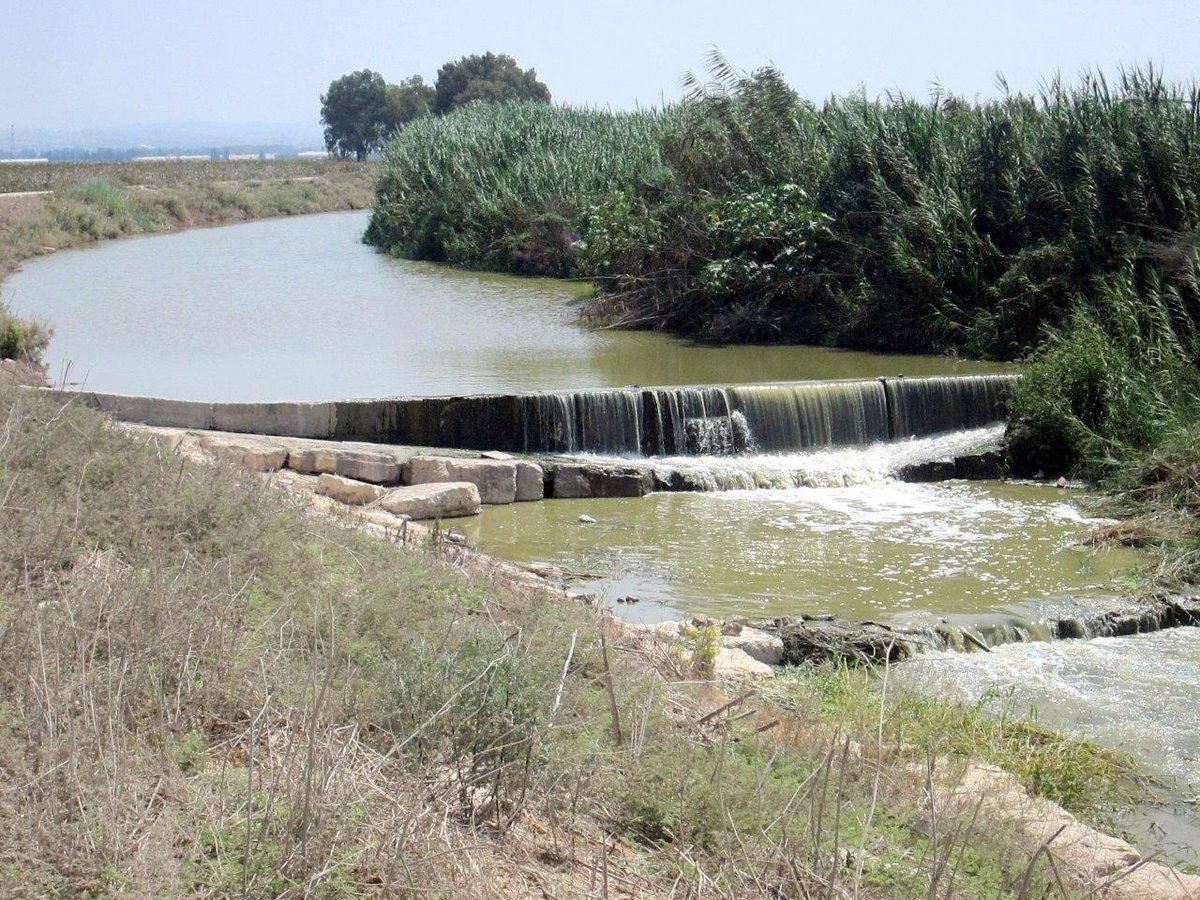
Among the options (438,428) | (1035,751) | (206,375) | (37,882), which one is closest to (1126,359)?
(438,428)

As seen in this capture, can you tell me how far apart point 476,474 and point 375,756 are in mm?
7037

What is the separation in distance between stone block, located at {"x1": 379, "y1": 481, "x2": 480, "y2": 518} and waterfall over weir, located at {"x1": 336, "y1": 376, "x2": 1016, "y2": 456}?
1.33 m

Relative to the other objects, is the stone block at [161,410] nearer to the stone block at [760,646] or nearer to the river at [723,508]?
the river at [723,508]

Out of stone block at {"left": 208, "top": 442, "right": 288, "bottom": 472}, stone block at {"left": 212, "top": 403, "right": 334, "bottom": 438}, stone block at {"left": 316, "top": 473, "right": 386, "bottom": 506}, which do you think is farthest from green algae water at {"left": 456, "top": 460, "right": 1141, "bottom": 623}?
stone block at {"left": 212, "top": 403, "right": 334, "bottom": 438}

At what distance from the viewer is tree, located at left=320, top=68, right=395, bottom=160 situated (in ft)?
277

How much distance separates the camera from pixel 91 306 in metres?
18.7

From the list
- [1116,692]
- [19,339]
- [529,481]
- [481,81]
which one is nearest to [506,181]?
[19,339]

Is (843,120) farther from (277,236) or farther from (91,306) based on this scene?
(277,236)

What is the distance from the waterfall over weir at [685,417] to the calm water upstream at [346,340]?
0.95 meters

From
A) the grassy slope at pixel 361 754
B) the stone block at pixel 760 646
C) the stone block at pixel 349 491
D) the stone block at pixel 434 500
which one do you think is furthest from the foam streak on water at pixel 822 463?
the grassy slope at pixel 361 754

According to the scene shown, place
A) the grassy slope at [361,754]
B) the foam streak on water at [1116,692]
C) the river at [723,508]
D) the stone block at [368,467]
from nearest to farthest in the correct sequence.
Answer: the grassy slope at [361,754] → the foam streak on water at [1116,692] → the river at [723,508] → the stone block at [368,467]

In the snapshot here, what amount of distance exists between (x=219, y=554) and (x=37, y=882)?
2184mm

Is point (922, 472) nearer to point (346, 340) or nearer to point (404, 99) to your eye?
point (346, 340)

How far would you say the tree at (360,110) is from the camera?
8444 centimetres
